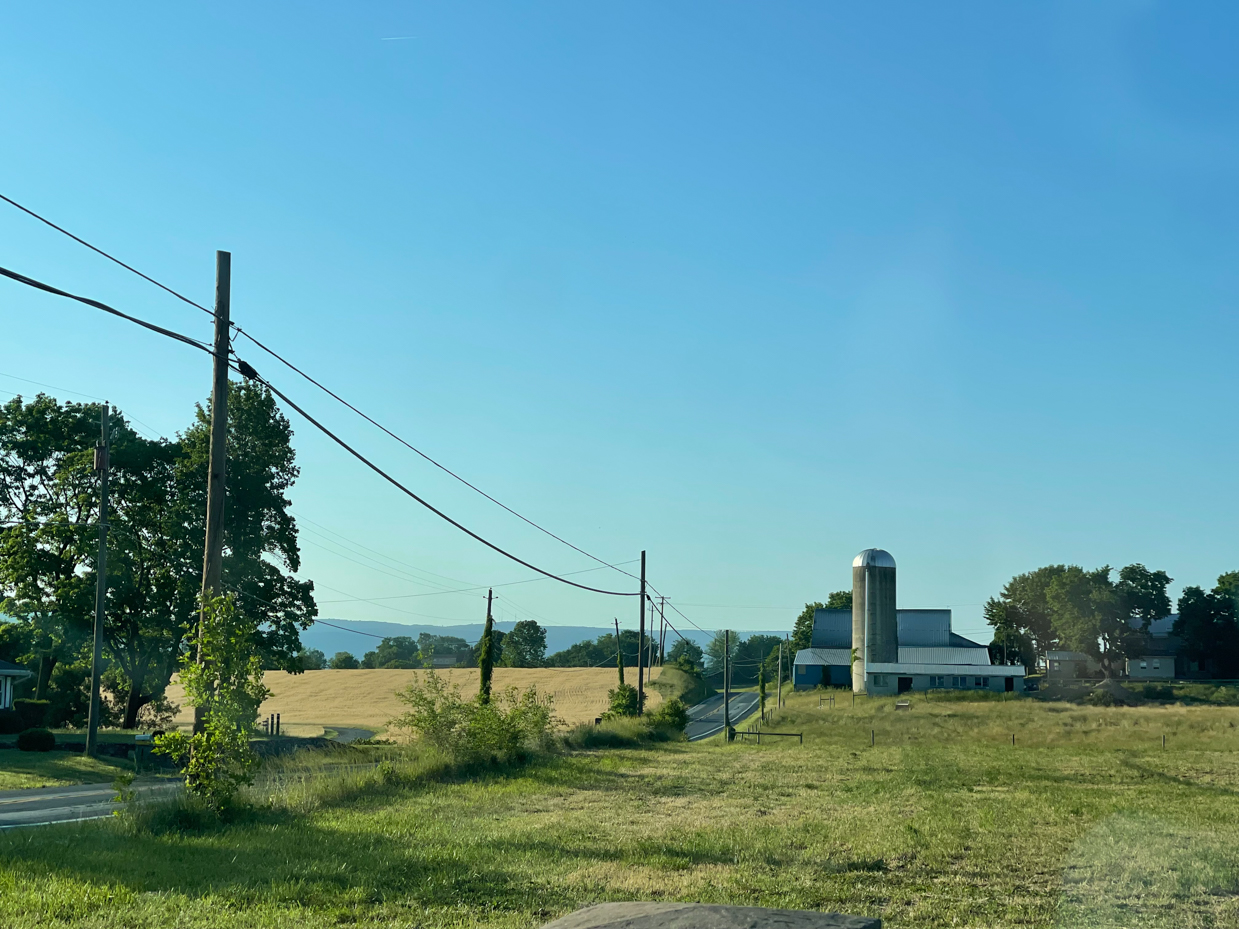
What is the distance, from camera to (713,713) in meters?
84.6

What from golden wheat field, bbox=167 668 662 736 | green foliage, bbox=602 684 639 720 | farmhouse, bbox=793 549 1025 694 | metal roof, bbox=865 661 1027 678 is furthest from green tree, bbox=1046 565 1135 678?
green foliage, bbox=602 684 639 720

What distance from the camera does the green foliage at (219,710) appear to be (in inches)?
620

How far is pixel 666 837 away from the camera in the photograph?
48.7ft

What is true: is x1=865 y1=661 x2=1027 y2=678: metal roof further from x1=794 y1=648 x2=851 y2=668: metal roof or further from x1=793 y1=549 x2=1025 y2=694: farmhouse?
x1=794 y1=648 x2=851 y2=668: metal roof

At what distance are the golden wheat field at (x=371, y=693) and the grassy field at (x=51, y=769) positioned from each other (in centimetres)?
2721

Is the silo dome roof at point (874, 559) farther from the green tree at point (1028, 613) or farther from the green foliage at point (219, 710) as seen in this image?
the green foliage at point (219, 710)

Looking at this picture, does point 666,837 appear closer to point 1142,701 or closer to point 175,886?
point 175,886

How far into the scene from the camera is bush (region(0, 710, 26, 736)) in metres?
42.3

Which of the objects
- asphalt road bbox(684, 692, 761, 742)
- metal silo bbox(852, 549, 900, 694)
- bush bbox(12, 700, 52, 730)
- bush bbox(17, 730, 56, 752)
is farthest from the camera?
metal silo bbox(852, 549, 900, 694)

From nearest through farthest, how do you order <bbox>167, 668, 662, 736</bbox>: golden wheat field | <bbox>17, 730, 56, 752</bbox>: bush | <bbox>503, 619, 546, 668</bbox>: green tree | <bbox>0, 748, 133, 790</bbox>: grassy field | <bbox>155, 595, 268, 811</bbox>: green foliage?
<bbox>155, 595, 268, 811</bbox>: green foliage, <bbox>0, 748, 133, 790</bbox>: grassy field, <bbox>17, 730, 56, 752</bbox>: bush, <bbox>167, 668, 662, 736</bbox>: golden wheat field, <bbox>503, 619, 546, 668</bbox>: green tree

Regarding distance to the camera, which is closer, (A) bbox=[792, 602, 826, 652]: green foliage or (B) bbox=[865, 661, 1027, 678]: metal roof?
(B) bbox=[865, 661, 1027, 678]: metal roof

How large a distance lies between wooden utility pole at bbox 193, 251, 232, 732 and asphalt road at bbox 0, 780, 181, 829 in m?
3.80

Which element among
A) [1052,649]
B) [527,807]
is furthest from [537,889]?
[1052,649]

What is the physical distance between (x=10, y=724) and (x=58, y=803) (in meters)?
22.8
